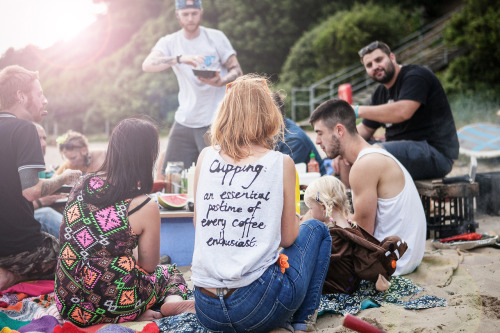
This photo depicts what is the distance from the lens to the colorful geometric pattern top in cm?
310

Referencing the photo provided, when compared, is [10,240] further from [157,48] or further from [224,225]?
[157,48]

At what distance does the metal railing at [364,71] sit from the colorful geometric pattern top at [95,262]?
61.3 ft

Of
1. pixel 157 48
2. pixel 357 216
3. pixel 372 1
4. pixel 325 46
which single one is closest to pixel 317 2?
pixel 372 1

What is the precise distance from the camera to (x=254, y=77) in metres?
3.02

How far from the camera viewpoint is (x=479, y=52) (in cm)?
1795

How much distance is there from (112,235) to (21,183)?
1.26 m

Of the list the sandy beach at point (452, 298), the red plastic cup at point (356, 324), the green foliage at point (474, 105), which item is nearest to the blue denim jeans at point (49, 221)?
the sandy beach at point (452, 298)

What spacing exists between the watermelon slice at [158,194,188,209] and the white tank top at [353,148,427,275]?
1.72 m

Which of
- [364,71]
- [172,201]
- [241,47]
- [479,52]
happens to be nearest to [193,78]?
[172,201]

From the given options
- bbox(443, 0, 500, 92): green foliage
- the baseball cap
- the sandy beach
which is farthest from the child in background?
bbox(443, 0, 500, 92): green foliage

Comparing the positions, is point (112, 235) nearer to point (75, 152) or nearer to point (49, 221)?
point (49, 221)

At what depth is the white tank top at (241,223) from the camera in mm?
2621

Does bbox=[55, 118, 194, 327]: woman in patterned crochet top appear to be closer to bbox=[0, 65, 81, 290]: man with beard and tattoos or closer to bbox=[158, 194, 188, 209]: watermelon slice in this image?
bbox=[0, 65, 81, 290]: man with beard and tattoos

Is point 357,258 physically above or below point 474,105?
below
